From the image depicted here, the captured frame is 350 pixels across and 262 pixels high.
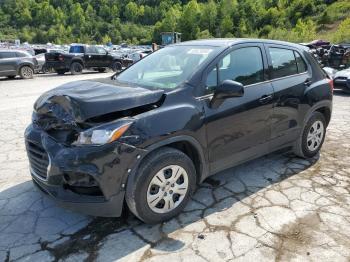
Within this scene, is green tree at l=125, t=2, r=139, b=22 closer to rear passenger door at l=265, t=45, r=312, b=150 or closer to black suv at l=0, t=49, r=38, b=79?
black suv at l=0, t=49, r=38, b=79

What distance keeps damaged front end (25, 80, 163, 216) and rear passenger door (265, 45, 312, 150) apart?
1.68 m

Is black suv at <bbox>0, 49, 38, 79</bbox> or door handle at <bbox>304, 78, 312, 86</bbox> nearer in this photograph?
door handle at <bbox>304, 78, 312, 86</bbox>

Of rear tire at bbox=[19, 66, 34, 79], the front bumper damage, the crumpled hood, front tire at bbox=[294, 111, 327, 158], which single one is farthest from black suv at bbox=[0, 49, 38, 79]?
front tire at bbox=[294, 111, 327, 158]

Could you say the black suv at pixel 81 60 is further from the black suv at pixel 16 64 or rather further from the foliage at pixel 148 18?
the foliage at pixel 148 18

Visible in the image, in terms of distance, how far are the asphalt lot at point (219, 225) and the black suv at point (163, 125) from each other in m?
0.30

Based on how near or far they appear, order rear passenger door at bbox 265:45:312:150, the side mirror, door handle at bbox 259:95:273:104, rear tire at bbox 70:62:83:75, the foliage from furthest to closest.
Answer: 1. the foliage
2. rear tire at bbox 70:62:83:75
3. rear passenger door at bbox 265:45:312:150
4. door handle at bbox 259:95:273:104
5. the side mirror

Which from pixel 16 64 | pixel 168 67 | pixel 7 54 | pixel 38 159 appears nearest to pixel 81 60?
pixel 16 64

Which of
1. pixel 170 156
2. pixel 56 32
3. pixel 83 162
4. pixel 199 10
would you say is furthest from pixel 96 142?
pixel 56 32

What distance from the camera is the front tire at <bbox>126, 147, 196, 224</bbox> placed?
308 centimetres

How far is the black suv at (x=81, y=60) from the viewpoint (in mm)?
19188

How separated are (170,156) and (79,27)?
427 ft

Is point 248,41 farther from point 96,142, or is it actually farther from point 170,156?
point 96,142

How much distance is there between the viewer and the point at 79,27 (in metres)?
124

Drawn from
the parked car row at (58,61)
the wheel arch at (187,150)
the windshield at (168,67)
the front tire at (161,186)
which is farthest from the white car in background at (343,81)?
the front tire at (161,186)
